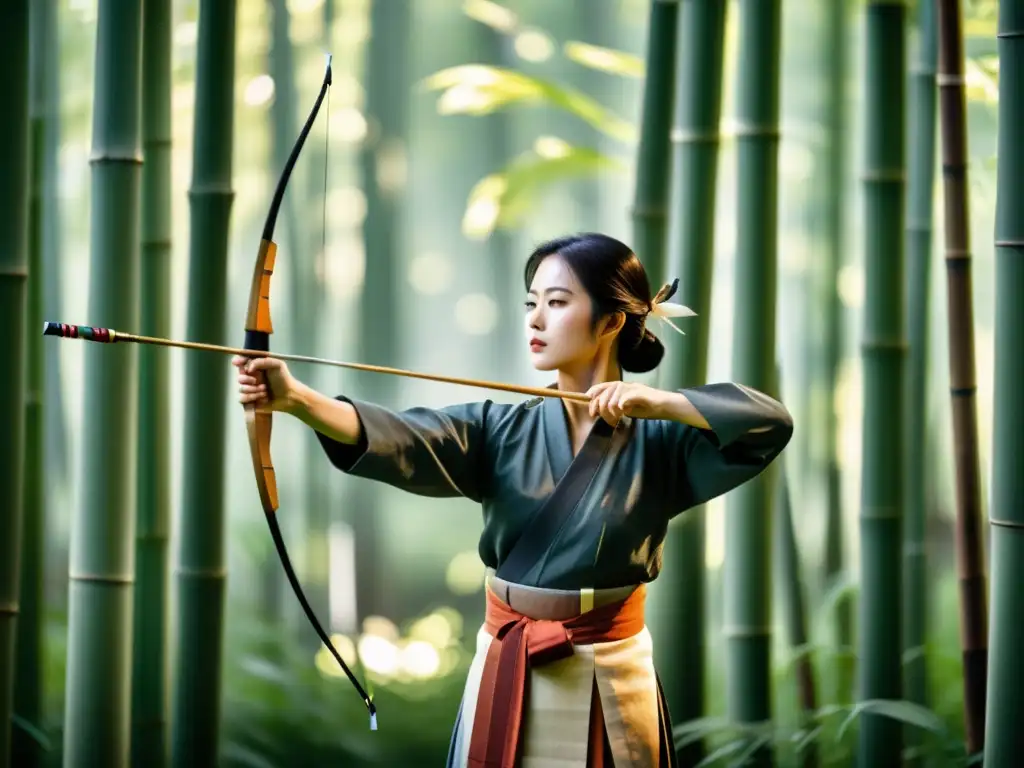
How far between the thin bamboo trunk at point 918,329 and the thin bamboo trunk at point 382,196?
1966 mm

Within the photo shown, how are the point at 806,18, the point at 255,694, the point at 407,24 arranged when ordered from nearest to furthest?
the point at 255,694
the point at 407,24
the point at 806,18

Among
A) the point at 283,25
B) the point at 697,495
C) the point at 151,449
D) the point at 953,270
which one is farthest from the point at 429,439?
the point at 283,25

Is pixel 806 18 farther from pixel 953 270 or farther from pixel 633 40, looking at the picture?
pixel 953 270

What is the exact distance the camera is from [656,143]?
238 centimetres

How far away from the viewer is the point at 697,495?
1.72 meters

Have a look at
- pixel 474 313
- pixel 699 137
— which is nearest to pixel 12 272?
pixel 699 137

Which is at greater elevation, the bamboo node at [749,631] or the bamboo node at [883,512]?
the bamboo node at [883,512]

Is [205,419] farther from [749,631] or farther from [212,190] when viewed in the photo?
[749,631]

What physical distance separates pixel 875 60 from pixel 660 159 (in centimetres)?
52

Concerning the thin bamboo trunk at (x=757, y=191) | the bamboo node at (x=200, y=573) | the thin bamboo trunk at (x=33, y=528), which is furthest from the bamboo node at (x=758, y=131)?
the thin bamboo trunk at (x=33, y=528)

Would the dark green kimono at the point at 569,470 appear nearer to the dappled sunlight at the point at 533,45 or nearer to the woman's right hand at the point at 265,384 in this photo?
the woman's right hand at the point at 265,384

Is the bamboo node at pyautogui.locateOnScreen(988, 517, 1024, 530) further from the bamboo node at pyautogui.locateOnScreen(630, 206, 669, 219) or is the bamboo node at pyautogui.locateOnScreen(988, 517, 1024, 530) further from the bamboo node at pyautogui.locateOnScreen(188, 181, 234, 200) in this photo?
the bamboo node at pyautogui.locateOnScreen(188, 181, 234, 200)

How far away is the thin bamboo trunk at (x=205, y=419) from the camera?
2115mm

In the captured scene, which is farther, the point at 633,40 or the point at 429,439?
the point at 633,40
